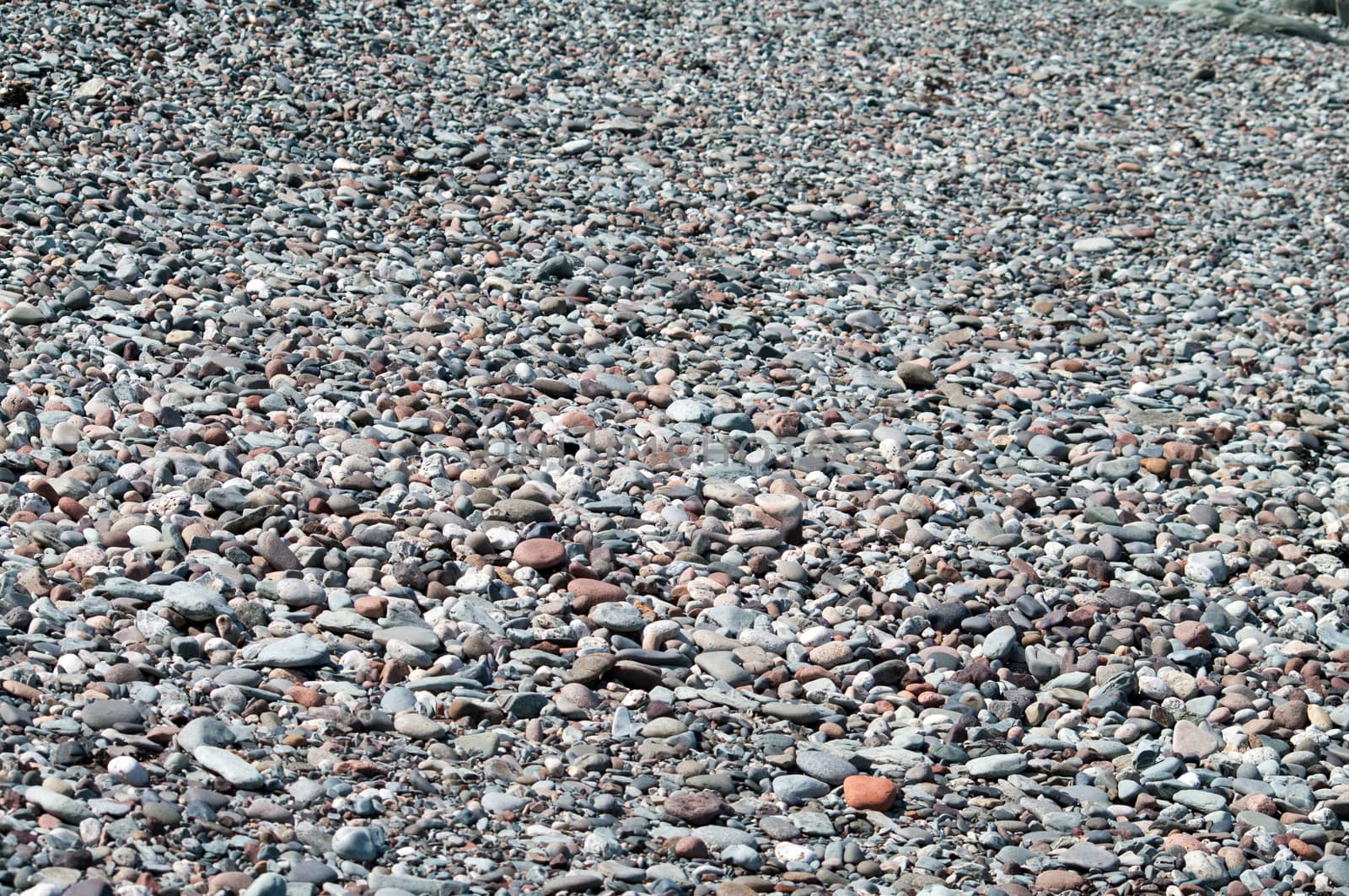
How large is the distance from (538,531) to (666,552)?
0.43 metres

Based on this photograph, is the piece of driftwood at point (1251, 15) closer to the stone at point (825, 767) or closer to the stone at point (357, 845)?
the stone at point (825, 767)

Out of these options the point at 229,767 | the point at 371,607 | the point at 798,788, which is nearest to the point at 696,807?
the point at 798,788

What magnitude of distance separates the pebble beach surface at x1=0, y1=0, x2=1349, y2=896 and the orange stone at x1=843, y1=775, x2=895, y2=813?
0.5 inches

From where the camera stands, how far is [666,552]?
449cm

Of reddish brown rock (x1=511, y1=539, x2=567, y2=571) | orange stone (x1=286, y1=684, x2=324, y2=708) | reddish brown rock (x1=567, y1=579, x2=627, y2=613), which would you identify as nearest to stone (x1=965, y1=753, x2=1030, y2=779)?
reddish brown rock (x1=567, y1=579, x2=627, y2=613)

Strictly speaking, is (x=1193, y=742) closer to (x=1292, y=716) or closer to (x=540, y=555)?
(x=1292, y=716)

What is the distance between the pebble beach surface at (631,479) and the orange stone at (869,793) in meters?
0.01

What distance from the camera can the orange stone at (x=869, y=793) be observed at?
11.1ft

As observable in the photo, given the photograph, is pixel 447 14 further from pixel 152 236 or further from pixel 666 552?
pixel 666 552

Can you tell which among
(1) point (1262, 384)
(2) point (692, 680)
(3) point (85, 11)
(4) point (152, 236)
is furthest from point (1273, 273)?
(3) point (85, 11)

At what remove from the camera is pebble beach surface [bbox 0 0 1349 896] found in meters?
3.20

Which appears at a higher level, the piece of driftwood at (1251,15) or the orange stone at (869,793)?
the piece of driftwood at (1251,15)

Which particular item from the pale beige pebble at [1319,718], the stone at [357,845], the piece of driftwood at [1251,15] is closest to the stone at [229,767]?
the stone at [357,845]

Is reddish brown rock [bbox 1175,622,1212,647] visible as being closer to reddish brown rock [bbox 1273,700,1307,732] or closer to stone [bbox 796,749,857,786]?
reddish brown rock [bbox 1273,700,1307,732]
